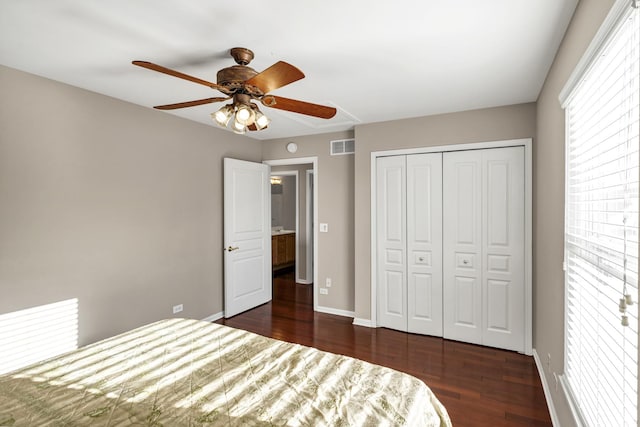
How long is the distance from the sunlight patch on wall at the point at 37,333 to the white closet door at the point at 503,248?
3.91 meters

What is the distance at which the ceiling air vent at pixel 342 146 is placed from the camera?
168 inches

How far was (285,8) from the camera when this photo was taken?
1718mm

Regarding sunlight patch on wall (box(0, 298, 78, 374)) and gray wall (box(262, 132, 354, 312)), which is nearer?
sunlight patch on wall (box(0, 298, 78, 374))

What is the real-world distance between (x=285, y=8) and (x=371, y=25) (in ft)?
1.66

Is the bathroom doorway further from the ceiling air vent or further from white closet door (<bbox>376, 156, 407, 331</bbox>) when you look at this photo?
white closet door (<bbox>376, 156, 407, 331</bbox>)

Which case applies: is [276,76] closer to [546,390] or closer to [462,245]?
[462,245]

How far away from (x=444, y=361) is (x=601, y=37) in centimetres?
281

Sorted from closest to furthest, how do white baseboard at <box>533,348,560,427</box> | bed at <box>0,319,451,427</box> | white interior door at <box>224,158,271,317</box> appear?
bed at <box>0,319,451,427</box>
white baseboard at <box>533,348,560,427</box>
white interior door at <box>224,158,271,317</box>

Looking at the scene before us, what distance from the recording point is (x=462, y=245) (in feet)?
11.6

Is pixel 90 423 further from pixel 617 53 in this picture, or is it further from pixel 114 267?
pixel 617 53

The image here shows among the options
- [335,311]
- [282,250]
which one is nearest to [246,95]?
[335,311]

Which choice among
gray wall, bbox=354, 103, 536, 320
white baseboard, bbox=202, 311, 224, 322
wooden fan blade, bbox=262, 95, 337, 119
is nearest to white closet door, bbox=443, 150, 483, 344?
gray wall, bbox=354, 103, 536, 320

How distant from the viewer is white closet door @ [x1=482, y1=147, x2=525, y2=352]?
327 centimetres

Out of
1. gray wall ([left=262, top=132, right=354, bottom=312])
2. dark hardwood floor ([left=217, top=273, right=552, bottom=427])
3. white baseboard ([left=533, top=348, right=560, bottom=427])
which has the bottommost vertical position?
dark hardwood floor ([left=217, top=273, right=552, bottom=427])
